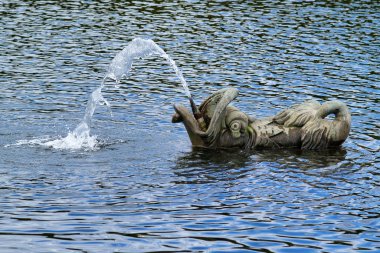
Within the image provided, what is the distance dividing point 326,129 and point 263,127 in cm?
134

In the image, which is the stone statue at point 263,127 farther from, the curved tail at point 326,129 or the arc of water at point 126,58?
the arc of water at point 126,58

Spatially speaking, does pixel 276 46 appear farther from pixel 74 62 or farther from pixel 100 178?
pixel 100 178

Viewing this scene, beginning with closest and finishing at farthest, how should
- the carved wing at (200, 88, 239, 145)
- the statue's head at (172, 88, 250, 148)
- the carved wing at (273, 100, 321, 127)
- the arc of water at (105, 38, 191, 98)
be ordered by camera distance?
the carved wing at (200, 88, 239, 145) → the statue's head at (172, 88, 250, 148) → the carved wing at (273, 100, 321, 127) → the arc of water at (105, 38, 191, 98)

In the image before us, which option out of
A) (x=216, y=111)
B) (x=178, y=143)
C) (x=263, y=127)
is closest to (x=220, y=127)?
(x=216, y=111)

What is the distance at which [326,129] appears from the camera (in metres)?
20.4

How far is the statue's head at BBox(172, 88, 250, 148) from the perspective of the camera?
20.0 m

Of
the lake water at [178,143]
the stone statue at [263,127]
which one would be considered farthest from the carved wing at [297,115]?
the lake water at [178,143]

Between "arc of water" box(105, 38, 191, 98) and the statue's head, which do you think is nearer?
the statue's head

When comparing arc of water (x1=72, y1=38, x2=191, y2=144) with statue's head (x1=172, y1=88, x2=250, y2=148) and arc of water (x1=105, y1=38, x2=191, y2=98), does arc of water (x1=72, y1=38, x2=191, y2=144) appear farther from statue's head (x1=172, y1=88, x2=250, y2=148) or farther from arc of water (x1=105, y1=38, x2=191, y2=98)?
statue's head (x1=172, y1=88, x2=250, y2=148)

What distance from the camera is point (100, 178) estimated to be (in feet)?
57.4

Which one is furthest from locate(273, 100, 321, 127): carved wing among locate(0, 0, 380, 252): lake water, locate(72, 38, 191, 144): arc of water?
locate(72, 38, 191, 144): arc of water

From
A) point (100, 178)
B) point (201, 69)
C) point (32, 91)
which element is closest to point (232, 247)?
point (100, 178)

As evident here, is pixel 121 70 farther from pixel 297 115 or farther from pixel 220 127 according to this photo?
pixel 297 115

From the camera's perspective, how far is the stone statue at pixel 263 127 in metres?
20.1
